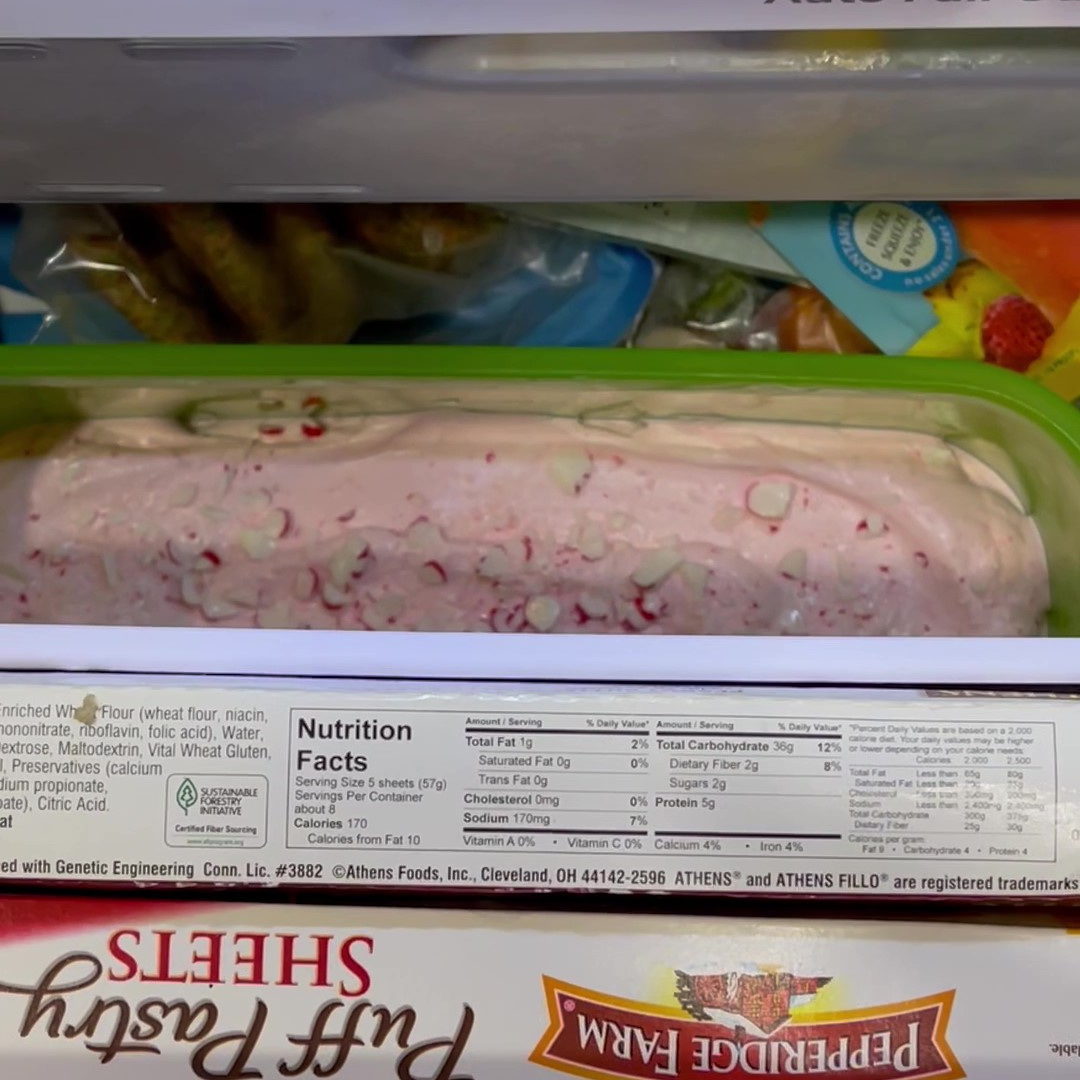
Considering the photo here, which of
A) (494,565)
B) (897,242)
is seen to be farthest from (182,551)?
(897,242)

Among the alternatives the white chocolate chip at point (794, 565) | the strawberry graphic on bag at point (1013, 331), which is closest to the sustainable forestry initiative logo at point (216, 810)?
the white chocolate chip at point (794, 565)

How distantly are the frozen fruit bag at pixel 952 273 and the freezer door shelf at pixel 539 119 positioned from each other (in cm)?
6

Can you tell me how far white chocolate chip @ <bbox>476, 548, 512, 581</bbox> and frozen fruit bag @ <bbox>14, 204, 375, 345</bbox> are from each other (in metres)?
0.24

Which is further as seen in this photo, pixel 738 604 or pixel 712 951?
pixel 738 604

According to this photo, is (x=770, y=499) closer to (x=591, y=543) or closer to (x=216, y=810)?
(x=591, y=543)

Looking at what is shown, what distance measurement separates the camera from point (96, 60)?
48cm

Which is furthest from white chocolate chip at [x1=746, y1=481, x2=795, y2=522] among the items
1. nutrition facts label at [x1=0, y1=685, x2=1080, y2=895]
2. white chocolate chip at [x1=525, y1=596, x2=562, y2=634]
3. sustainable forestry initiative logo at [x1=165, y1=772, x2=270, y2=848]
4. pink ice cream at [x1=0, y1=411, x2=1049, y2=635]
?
sustainable forestry initiative logo at [x1=165, y1=772, x2=270, y2=848]

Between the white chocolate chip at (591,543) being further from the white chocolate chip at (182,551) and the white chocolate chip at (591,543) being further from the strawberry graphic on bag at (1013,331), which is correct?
the strawberry graphic on bag at (1013,331)

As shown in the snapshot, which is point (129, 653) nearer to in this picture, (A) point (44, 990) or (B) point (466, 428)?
(A) point (44, 990)

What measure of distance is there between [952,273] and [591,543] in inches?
13.4

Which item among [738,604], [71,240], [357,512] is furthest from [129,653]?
[71,240]

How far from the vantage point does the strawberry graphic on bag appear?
2.41 feet

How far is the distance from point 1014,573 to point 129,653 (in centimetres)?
49

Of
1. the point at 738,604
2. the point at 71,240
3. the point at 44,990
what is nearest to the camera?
the point at 44,990
